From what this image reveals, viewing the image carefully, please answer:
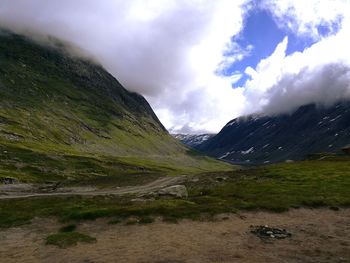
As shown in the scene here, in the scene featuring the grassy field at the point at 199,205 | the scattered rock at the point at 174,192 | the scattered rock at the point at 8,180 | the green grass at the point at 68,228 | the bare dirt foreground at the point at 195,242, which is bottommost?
the bare dirt foreground at the point at 195,242

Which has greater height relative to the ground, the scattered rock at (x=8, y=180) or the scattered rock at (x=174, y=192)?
the scattered rock at (x=8, y=180)

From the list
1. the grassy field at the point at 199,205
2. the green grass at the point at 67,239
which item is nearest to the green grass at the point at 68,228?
the green grass at the point at 67,239

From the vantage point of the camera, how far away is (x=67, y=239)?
122 ft

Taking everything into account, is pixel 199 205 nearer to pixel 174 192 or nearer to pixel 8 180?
pixel 174 192

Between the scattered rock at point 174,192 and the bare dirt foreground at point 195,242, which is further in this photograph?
the scattered rock at point 174,192

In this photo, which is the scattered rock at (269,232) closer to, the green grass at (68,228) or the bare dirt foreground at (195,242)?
the bare dirt foreground at (195,242)

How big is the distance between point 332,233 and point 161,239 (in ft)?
50.6

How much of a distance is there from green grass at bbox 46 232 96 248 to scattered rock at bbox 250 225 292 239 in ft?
47.5

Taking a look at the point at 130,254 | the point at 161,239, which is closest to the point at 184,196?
the point at 161,239

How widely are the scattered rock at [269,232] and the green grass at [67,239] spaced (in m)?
14.5

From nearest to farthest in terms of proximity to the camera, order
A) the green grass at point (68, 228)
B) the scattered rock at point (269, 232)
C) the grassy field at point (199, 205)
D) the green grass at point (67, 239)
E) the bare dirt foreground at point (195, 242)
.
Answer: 1. the bare dirt foreground at point (195, 242)
2. the green grass at point (67, 239)
3. the scattered rock at point (269, 232)
4. the green grass at point (68, 228)
5. the grassy field at point (199, 205)

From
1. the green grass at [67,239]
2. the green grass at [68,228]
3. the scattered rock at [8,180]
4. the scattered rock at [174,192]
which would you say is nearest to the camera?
the green grass at [67,239]

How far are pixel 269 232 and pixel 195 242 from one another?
707cm

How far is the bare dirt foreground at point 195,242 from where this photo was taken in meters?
31.2
